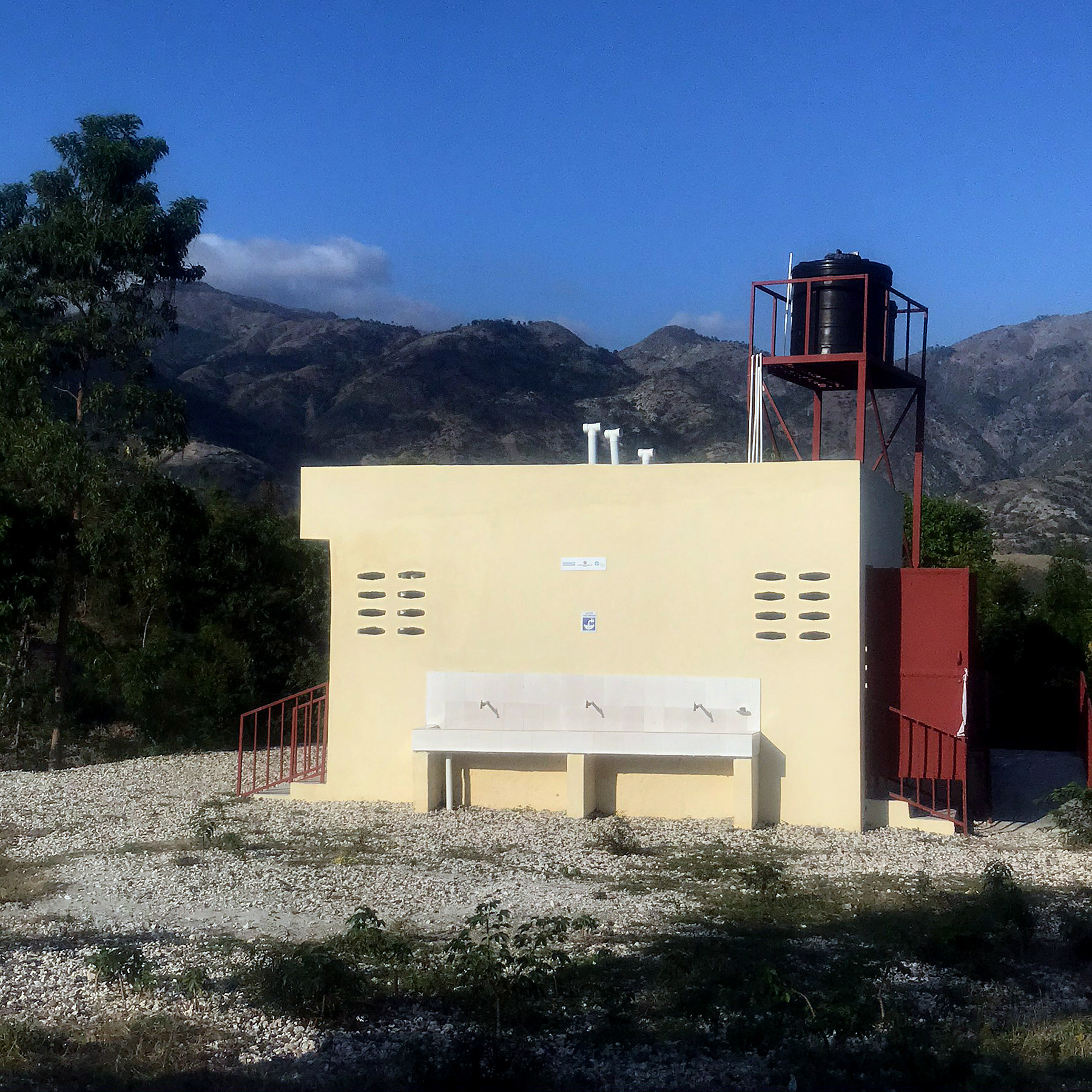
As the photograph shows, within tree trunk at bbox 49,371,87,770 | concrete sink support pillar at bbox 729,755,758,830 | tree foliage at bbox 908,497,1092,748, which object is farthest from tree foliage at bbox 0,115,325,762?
tree foliage at bbox 908,497,1092,748

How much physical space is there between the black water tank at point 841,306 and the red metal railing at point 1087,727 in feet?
16.9

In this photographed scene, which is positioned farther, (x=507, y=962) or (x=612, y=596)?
(x=612, y=596)

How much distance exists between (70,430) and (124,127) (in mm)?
8320

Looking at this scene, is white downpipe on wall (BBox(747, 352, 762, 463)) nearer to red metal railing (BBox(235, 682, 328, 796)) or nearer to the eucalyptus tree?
red metal railing (BBox(235, 682, 328, 796))

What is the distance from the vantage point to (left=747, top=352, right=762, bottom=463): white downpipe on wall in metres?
13.6

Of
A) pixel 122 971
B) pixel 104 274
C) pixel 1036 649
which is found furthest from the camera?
pixel 1036 649

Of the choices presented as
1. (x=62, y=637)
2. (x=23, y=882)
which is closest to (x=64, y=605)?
(x=62, y=637)

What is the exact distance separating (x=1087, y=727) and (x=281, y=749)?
10.6 m

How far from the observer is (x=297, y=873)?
965 cm

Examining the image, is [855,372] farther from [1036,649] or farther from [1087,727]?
[1036,649]

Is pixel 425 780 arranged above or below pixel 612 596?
below

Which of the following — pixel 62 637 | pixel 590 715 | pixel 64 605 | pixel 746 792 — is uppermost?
pixel 64 605

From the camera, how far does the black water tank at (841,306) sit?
13625mm

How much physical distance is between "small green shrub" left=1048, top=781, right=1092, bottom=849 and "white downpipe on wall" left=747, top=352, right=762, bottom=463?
15.5 feet
